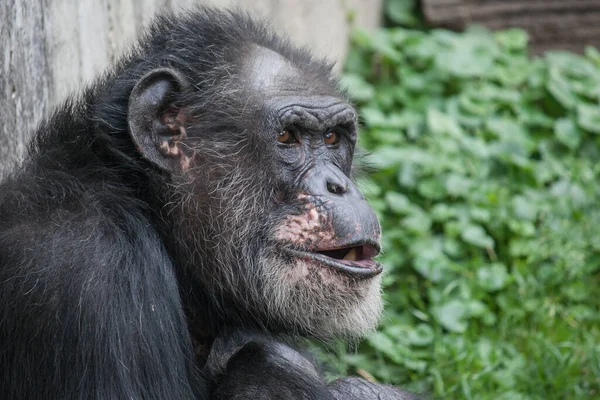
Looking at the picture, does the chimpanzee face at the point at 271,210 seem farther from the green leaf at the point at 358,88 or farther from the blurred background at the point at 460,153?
the green leaf at the point at 358,88

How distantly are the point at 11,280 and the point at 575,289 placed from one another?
4.56 m

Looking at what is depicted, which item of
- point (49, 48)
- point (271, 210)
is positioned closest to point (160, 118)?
point (271, 210)

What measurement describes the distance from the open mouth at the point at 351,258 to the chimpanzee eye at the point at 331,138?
597 millimetres

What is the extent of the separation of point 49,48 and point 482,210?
3.82 metres

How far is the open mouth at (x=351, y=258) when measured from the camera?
4352 millimetres

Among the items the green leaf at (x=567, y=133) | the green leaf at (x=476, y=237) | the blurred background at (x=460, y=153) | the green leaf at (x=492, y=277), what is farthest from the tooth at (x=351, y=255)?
the green leaf at (x=567, y=133)

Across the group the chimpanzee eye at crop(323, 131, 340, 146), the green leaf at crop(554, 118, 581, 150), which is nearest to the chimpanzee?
the chimpanzee eye at crop(323, 131, 340, 146)

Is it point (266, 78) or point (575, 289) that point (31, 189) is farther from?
point (575, 289)

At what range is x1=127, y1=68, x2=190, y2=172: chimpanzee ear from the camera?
4.45 metres

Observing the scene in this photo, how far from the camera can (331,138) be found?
479 cm

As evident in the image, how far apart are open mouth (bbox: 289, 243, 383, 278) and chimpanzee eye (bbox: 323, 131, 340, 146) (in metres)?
0.60

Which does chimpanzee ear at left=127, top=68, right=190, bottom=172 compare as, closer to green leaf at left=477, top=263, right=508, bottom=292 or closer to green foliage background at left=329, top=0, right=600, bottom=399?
green foliage background at left=329, top=0, right=600, bottom=399

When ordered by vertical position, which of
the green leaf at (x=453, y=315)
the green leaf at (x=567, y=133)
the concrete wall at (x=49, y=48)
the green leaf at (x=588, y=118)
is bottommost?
the green leaf at (x=453, y=315)

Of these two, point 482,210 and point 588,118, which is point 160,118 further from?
point 588,118
